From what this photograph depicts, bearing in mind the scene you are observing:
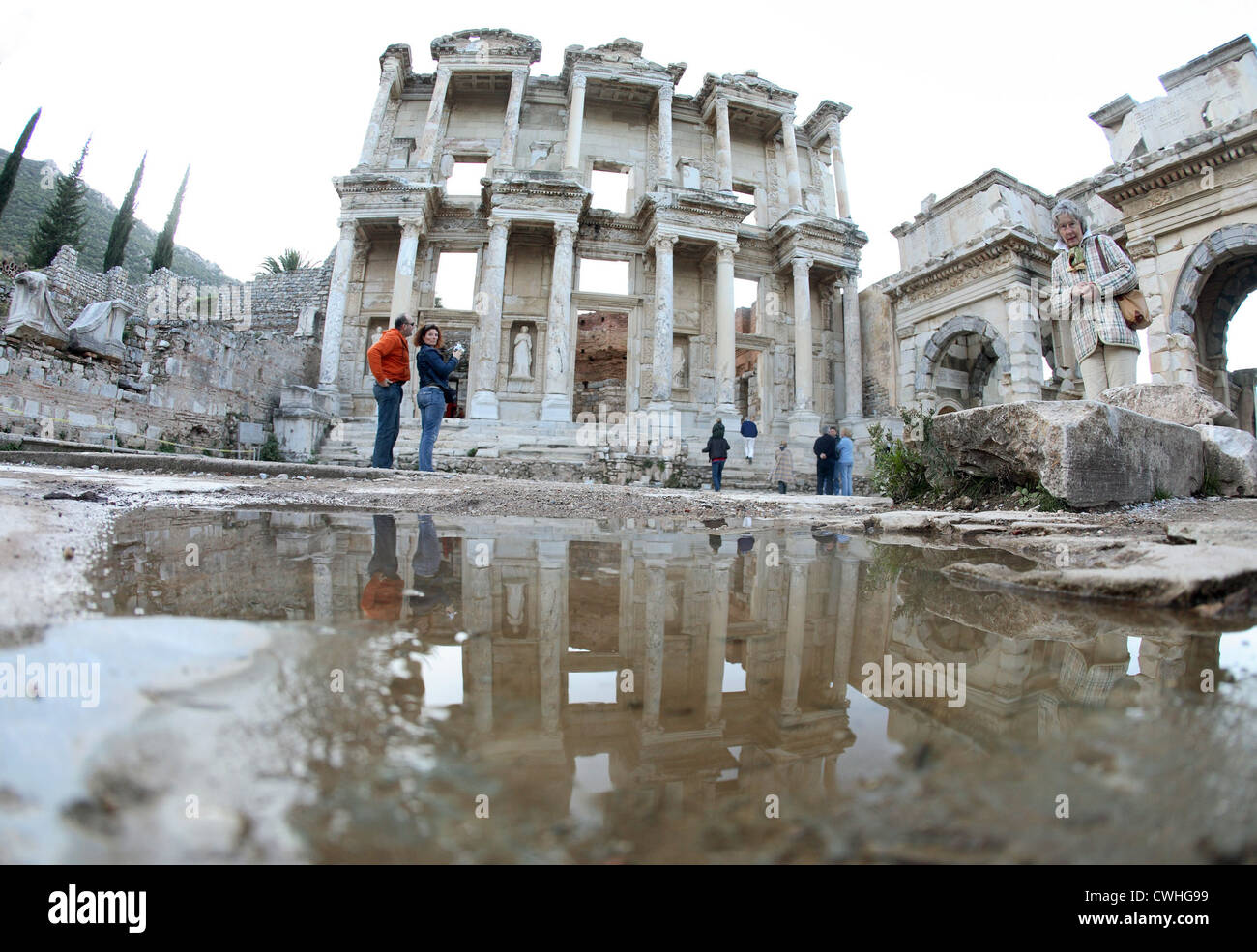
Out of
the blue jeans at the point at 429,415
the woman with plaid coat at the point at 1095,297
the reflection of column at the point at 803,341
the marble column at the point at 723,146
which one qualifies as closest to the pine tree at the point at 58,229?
the marble column at the point at 723,146

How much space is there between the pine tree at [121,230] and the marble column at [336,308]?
17.6 m

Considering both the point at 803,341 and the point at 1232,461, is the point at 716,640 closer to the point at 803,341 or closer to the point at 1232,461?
the point at 1232,461

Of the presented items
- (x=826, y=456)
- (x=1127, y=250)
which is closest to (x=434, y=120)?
(x=826, y=456)

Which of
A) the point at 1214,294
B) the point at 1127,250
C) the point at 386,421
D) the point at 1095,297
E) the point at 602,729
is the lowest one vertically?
the point at 602,729

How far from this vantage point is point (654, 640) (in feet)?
3.93

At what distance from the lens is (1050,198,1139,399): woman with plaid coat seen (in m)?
6.04

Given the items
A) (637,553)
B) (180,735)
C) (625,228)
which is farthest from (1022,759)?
(625,228)

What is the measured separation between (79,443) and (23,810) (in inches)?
411

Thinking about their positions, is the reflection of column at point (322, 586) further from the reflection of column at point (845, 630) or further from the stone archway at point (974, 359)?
the stone archway at point (974, 359)

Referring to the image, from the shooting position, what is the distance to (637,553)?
2221mm

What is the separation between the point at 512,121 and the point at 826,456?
13.5 m

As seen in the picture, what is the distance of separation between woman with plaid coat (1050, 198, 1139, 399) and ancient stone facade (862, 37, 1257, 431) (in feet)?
9.96

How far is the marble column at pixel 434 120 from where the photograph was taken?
629 inches

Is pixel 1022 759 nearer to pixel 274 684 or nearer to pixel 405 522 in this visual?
pixel 274 684
